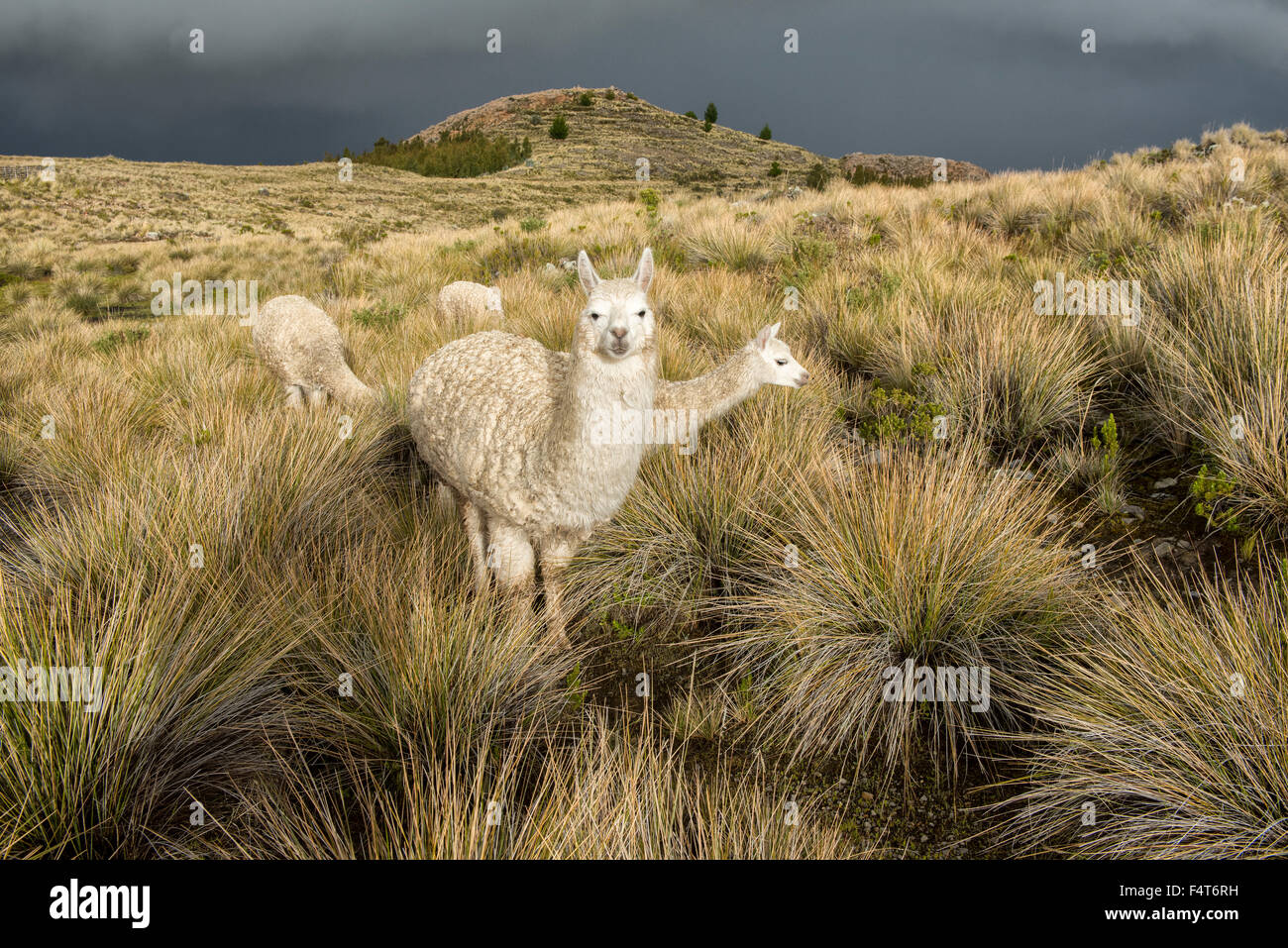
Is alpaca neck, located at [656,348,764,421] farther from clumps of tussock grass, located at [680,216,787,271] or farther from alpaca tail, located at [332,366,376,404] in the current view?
clumps of tussock grass, located at [680,216,787,271]

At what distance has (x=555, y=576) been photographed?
9.02ft

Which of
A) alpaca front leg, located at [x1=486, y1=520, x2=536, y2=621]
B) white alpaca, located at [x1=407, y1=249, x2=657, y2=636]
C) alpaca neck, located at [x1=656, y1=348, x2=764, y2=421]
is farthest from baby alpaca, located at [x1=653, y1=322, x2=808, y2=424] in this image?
alpaca front leg, located at [x1=486, y1=520, x2=536, y2=621]

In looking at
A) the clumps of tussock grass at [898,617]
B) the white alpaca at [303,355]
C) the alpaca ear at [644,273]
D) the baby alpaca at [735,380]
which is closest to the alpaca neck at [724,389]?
the baby alpaca at [735,380]

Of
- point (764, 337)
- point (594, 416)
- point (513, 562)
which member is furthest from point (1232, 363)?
point (513, 562)

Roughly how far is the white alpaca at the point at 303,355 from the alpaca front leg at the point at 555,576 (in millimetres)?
2882

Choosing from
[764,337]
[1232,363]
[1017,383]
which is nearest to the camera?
[764,337]

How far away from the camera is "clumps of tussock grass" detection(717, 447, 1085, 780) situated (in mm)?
2244

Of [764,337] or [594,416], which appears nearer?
[594,416]

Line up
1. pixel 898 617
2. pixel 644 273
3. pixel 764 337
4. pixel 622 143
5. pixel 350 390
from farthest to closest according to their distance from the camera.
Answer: pixel 622 143 < pixel 350 390 < pixel 764 337 < pixel 898 617 < pixel 644 273

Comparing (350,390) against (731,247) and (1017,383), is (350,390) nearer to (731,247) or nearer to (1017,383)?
(1017,383)

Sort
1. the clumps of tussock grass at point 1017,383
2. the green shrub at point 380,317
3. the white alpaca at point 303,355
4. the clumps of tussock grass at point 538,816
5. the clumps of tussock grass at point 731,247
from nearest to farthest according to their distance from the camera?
the clumps of tussock grass at point 538,816 → the clumps of tussock grass at point 1017,383 → the white alpaca at point 303,355 → the green shrub at point 380,317 → the clumps of tussock grass at point 731,247

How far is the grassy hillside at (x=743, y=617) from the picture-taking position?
1.75 meters

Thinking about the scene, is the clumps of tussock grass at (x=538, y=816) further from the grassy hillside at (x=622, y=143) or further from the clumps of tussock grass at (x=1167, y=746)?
the grassy hillside at (x=622, y=143)

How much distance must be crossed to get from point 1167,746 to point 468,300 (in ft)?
22.3
